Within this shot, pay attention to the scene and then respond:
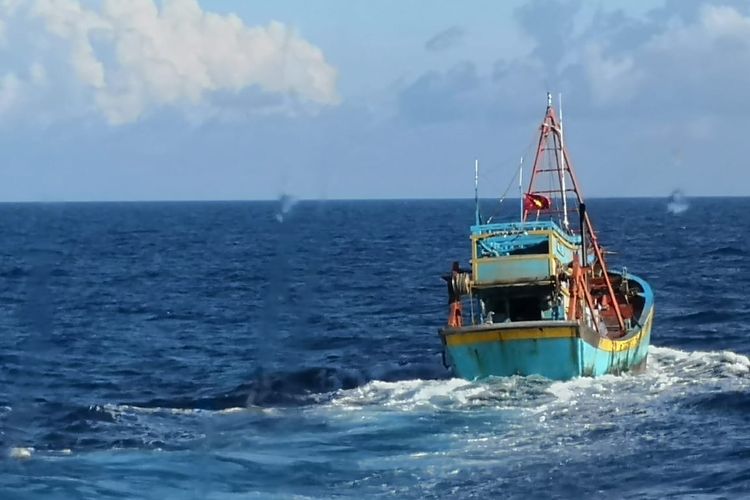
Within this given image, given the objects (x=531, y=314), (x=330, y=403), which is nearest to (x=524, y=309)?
(x=531, y=314)

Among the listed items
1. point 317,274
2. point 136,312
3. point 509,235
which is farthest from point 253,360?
point 317,274

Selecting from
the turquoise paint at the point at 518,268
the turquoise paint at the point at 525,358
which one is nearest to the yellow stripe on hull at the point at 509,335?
the turquoise paint at the point at 525,358

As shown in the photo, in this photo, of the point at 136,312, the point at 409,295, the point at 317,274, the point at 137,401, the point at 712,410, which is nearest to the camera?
the point at 712,410

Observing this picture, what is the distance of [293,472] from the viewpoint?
97.6 ft

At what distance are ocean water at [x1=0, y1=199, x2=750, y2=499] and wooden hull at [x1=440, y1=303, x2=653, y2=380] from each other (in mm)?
487

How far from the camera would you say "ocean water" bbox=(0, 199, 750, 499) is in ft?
94.8

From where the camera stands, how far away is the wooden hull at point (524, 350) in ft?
124

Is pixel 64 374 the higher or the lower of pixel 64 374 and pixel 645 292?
the lower

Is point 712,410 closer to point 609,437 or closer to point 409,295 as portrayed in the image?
point 609,437

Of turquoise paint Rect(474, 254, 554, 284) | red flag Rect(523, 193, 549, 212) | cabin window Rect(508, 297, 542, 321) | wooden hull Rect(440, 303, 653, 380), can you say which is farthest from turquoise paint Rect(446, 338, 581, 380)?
red flag Rect(523, 193, 549, 212)

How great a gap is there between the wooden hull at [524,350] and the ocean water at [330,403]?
487mm

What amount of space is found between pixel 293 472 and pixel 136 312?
38.0 m

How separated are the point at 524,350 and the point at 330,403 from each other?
20.5ft

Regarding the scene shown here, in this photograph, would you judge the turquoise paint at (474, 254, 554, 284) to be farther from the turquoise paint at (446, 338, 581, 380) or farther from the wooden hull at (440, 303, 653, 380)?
the turquoise paint at (446, 338, 581, 380)
